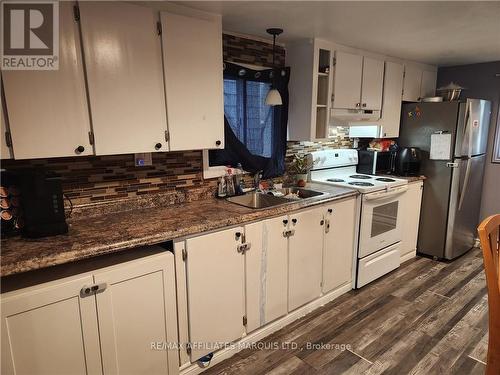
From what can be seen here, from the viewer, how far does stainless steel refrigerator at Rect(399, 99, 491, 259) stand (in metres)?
3.31

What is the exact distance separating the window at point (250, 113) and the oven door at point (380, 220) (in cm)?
103

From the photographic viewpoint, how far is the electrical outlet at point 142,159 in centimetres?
212

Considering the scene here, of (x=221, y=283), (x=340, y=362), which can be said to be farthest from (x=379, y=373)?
(x=221, y=283)

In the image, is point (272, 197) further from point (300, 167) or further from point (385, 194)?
point (385, 194)

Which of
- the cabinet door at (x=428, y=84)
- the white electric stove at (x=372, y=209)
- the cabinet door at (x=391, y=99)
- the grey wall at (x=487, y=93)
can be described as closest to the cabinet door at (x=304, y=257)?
the white electric stove at (x=372, y=209)

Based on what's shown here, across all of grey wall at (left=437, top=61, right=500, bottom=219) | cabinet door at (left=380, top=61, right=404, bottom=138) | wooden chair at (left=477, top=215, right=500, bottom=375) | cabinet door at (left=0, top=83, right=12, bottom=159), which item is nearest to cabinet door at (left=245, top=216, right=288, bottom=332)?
wooden chair at (left=477, top=215, right=500, bottom=375)

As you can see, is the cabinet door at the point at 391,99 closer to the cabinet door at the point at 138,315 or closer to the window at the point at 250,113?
the window at the point at 250,113

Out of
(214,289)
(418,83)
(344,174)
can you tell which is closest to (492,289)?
(214,289)

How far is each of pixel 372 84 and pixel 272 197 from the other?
162 centimetres

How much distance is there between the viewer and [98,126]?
1.68m

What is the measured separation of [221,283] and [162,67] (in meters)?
1.35

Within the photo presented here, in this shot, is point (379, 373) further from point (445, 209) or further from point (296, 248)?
point (445, 209)

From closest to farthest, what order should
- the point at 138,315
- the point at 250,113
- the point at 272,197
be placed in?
the point at 138,315 → the point at 272,197 → the point at 250,113

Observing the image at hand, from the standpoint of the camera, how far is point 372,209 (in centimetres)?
288
